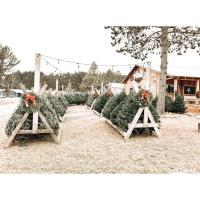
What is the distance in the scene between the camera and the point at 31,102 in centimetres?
876

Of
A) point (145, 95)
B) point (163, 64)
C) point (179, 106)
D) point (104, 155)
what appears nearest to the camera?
point (104, 155)

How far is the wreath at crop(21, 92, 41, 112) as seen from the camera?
28.3 feet

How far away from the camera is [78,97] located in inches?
1442

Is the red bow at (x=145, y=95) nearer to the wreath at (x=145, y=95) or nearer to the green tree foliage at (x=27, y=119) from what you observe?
the wreath at (x=145, y=95)

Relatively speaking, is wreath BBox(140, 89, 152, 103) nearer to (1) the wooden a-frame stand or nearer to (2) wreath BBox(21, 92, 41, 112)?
(1) the wooden a-frame stand

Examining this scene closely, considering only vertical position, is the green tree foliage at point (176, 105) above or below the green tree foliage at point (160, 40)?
below

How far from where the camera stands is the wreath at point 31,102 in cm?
863

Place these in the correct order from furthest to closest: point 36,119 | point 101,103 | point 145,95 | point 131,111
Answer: point 101,103 → point 131,111 → point 145,95 → point 36,119

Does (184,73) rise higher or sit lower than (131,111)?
higher

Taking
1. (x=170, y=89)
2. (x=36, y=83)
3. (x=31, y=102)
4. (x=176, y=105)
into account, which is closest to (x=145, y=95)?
(x=36, y=83)

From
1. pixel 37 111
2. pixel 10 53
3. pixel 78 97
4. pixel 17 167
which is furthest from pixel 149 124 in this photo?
pixel 78 97

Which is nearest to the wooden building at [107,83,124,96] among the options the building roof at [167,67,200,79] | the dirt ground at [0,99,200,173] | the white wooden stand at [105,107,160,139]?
the white wooden stand at [105,107,160,139]

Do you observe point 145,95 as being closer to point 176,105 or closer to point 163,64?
point 163,64

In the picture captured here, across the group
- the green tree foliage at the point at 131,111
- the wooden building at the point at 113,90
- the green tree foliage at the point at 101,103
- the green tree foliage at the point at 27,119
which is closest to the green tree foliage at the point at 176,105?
the green tree foliage at the point at 101,103
